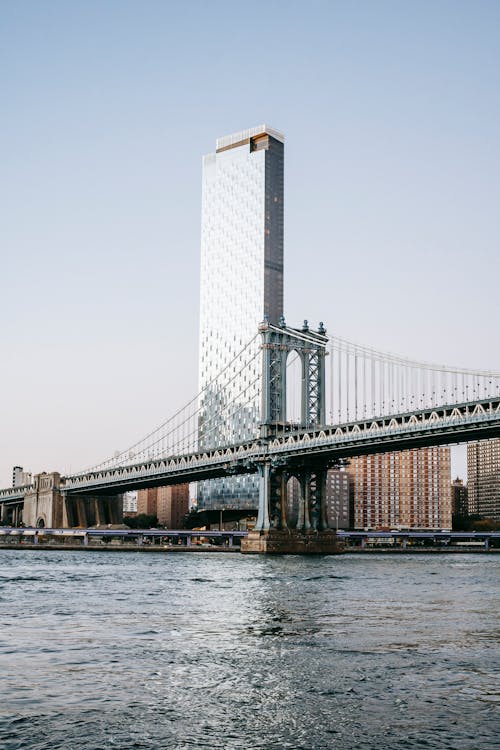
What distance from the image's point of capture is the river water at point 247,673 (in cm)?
1653

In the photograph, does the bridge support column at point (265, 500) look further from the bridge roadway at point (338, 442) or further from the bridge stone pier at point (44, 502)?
the bridge stone pier at point (44, 502)

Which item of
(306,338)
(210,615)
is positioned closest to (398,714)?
(210,615)

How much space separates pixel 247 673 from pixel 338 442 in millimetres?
77066

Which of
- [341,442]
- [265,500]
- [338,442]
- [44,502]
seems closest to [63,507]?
[44,502]

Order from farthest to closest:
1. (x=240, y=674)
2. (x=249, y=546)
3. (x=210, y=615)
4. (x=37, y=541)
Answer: (x=37, y=541) → (x=249, y=546) → (x=210, y=615) → (x=240, y=674)

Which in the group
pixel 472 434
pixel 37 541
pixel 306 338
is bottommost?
pixel 37 541

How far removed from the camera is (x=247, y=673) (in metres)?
22.5

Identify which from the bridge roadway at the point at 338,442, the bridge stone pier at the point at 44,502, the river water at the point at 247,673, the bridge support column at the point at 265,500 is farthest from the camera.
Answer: the bridge stone pier at the point at 44,502

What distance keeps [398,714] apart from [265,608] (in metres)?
21.8

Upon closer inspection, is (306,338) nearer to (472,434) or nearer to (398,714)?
(472,434)

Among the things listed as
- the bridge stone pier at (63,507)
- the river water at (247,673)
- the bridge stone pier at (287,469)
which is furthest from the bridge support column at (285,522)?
the bridge stone pier at (63,507)

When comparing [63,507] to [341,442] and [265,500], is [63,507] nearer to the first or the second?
[265,500]

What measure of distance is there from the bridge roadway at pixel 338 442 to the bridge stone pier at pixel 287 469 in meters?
1.70

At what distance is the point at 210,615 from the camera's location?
36.4m
